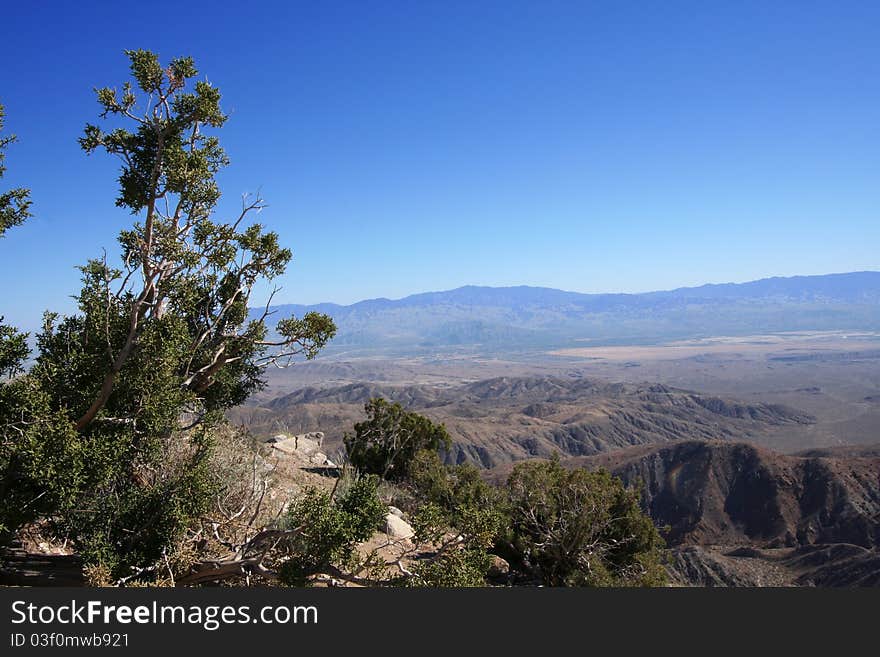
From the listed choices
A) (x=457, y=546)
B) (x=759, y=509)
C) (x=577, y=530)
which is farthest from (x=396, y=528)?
(x=759, y=509)

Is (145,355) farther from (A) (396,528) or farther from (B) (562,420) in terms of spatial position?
(B) (562,420)

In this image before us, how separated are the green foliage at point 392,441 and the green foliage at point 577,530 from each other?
30.4 ft

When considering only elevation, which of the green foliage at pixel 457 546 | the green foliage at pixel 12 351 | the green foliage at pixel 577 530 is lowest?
the green foliage at pixel 577 530

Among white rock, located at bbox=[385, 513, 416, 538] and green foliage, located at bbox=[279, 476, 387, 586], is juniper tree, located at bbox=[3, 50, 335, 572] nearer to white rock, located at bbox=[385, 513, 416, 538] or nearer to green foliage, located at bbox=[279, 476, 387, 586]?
green foliage, located at bbox=[279, 476, 387, 586]

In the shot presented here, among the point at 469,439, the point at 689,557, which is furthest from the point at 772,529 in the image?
the point at 469,439

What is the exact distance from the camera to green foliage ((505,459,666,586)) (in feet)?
48.5

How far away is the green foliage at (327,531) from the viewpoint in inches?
316

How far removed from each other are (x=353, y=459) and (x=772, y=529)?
59.2 meters

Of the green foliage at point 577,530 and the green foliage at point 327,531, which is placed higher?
the green foliage at point 327,531

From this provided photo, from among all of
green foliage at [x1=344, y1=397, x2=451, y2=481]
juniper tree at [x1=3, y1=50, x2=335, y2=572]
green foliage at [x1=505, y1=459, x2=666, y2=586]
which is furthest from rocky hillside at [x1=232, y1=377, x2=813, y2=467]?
juniper tree at [x1=3, y1=50, x2=335, y2=572]

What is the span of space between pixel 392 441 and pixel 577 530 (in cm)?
1431

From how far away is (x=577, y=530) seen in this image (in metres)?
14.9

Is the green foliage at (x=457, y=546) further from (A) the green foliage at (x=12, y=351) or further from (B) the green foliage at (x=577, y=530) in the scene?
(A) the green foliage at (x=12, y=351)

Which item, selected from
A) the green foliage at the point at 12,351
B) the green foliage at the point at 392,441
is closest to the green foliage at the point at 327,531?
the green foliage at the point at 12,351
